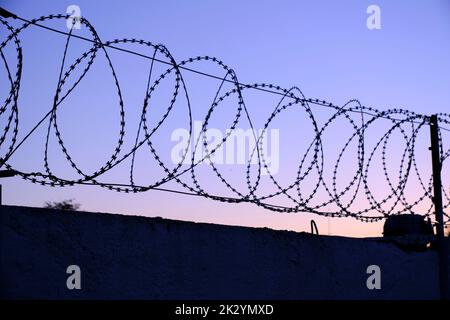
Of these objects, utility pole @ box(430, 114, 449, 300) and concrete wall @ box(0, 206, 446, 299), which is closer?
concrete wall @ box(0, 206, 446, 299)

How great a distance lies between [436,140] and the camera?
474 inches

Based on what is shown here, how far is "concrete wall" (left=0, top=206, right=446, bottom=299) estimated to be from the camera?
250 inches

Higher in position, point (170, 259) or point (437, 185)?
point (437, 185)

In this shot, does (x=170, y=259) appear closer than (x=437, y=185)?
Yes

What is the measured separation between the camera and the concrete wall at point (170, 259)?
635 cm

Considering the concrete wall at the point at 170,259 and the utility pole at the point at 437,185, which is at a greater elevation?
the utility pole at the point at 437,185

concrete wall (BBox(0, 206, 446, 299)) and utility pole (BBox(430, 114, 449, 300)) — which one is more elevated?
utility pole (BBox(430, 114, 449, 300))

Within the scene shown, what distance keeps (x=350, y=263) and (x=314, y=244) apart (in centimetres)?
90

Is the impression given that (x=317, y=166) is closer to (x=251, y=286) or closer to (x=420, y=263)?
(x=251, y=286)

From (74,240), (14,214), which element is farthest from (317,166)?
(14,214)

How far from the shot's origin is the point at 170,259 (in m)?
7.68

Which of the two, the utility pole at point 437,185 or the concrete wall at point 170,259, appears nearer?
the concrete wall at point 170,259
